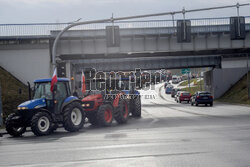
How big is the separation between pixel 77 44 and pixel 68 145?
2034 cm

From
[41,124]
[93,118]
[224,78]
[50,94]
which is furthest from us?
[224,78]

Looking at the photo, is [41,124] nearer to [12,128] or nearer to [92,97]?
[12,128]

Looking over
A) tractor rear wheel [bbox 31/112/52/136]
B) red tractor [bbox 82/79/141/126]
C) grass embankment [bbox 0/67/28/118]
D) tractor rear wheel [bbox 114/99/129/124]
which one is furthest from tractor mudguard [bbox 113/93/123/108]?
grass embankment [bbox 0/67/28/118]

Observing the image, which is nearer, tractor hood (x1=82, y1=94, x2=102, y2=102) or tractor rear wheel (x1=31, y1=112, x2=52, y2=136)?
tractor rear wheel (x1=31, y1=112, x2=52, y2=136)

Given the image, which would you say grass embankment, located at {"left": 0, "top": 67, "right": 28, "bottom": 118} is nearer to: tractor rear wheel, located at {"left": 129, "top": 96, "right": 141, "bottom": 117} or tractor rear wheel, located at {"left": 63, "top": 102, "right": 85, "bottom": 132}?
tractor rear wheel, located at {"left": 129, "top": 96, "right": 141, "bottom": 117}

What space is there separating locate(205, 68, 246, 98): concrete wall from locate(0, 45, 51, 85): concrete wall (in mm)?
34069

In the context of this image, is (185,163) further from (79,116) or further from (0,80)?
(0,80)

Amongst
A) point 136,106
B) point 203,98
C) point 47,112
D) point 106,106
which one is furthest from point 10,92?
point 203,98

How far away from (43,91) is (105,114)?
12.8 feet

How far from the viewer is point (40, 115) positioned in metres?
14.2

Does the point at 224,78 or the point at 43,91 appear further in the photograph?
the point at 224,78

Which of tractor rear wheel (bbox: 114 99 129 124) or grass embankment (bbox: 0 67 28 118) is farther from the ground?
grass embankment (bbox: 0 67 28 118)

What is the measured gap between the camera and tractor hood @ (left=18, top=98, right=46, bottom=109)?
571 inches

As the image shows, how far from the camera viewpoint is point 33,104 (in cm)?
1470
